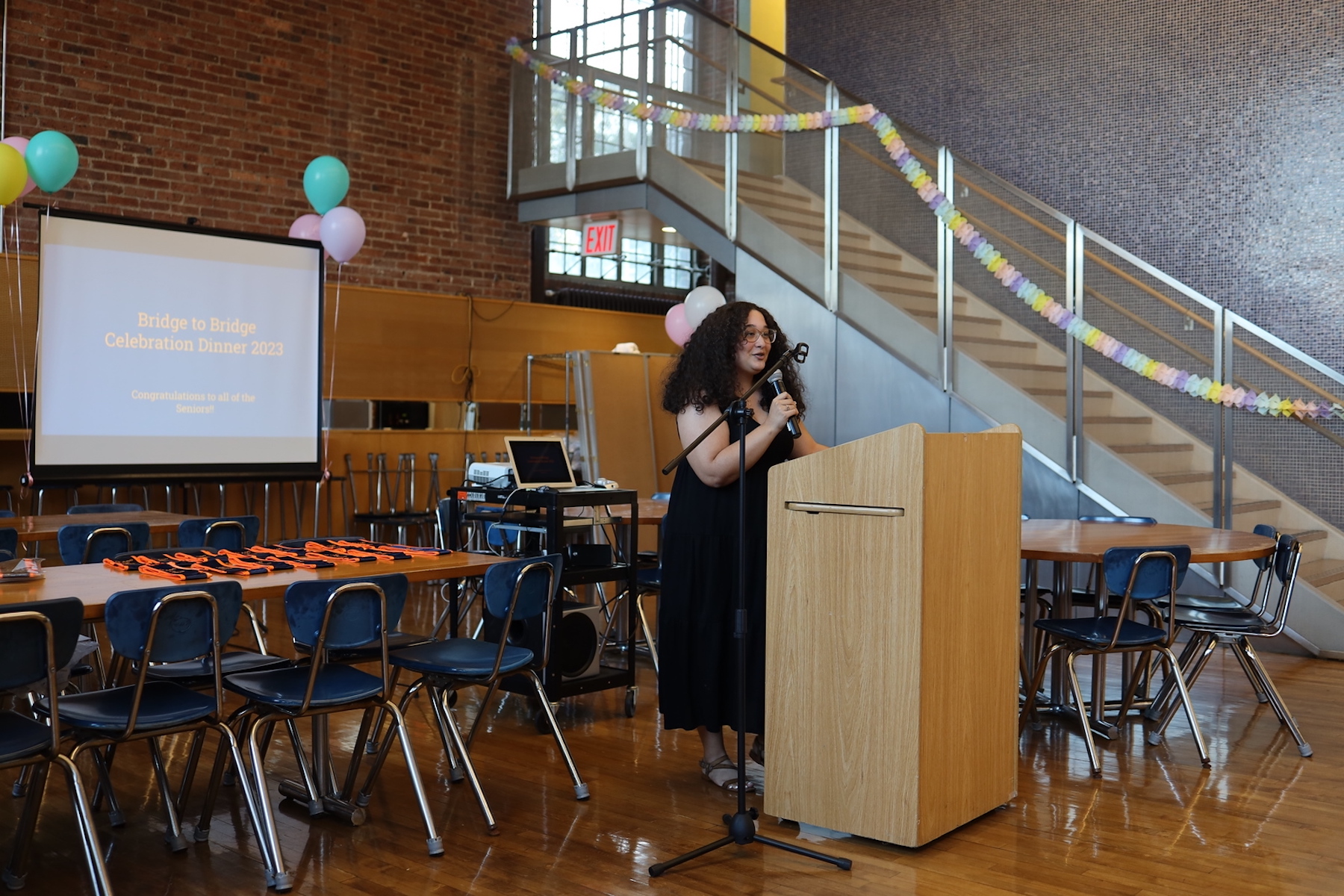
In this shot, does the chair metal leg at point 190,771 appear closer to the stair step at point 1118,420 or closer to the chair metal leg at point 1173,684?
the chair metal leg at point 1173,684

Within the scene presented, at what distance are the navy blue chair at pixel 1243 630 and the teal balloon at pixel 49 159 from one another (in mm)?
6178

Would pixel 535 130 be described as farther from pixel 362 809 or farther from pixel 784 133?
pixel 362 809

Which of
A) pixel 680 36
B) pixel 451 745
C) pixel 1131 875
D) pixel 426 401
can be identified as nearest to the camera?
pixel 1131 875

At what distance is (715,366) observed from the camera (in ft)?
12.7

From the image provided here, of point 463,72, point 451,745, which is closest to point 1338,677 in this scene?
point 451,745

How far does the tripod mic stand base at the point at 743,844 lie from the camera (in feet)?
10.7

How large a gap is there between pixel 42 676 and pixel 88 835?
0.41 m

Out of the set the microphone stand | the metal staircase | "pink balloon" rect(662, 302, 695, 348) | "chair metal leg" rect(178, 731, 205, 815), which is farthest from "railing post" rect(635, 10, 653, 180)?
"chair metal leg" rect(178, 731, 205, 815)

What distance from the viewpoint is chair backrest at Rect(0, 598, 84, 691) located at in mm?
2811

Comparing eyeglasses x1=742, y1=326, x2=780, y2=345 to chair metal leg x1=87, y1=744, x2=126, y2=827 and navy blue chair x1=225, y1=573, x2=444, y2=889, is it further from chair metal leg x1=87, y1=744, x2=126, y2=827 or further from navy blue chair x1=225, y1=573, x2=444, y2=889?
chair metal leg x1=87, y1=744, x2=126, y2=827

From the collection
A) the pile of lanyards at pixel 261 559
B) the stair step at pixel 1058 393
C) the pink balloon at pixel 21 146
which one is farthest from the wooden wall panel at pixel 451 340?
the pile of lanyards at pixel 261 559

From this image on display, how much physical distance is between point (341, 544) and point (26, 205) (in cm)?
529

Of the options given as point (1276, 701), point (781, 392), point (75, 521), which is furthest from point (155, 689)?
point (1276, 701)

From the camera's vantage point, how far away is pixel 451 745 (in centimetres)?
418
